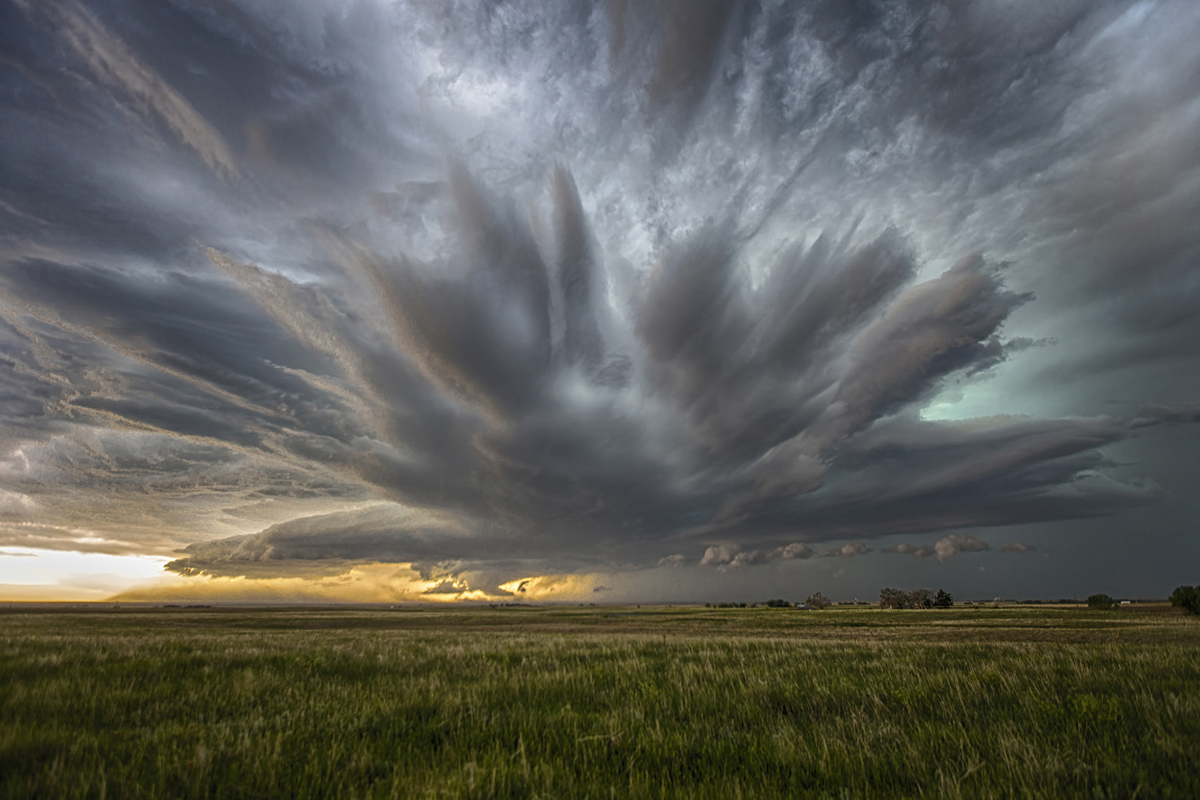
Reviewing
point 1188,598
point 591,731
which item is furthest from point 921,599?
point 591,731

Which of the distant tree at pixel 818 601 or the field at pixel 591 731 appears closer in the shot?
the field at pixel 591 731

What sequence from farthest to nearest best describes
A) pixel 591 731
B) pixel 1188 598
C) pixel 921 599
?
pixel 921 599 → pixel 1188 598 → pixel 591 731

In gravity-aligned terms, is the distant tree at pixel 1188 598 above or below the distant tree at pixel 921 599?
above

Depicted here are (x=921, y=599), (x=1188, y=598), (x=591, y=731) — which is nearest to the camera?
(x=591, y=731)

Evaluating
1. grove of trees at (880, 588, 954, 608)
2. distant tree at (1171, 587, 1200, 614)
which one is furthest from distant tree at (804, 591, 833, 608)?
distant tree at (1171, 587, 1200, 614)

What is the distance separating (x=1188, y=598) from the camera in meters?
80.4

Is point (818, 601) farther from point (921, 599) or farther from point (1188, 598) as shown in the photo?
point (1188, 598)

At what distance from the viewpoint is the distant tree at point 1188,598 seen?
78.1 m

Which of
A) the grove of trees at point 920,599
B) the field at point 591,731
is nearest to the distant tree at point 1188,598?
the grove of trees at point 920,599

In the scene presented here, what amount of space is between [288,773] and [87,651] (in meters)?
10.8

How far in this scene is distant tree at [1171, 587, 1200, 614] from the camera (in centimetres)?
7806

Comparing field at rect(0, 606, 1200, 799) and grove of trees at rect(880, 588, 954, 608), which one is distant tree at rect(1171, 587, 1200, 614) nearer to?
grove of trees at rect(880, 588, 954, 608)

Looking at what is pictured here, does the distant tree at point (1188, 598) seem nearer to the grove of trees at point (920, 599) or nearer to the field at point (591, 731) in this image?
the grove of trees at point (920, 599)


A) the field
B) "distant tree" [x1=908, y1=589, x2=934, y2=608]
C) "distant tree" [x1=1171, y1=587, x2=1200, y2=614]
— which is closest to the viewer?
the field
